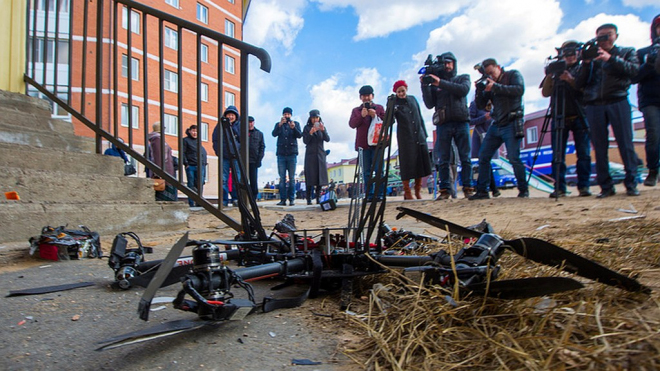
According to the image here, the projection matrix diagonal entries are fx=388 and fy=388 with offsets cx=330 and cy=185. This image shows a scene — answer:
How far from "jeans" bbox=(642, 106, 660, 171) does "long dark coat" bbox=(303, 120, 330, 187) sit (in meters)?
5.64

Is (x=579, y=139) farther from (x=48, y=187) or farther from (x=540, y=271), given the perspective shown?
(x=48, y=187)

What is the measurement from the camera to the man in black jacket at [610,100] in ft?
16.4

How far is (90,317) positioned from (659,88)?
658cm

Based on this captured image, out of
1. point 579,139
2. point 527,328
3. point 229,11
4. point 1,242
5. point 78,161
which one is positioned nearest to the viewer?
point 527,328

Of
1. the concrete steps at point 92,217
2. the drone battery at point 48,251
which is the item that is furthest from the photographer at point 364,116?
the drone battery at point 48,251

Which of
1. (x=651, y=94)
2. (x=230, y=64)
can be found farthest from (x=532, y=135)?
(x=651, y=94)

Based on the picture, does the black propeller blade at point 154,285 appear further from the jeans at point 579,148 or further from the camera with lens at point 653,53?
the camera with lens at point 653,53

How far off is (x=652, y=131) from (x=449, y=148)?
8.60 feet

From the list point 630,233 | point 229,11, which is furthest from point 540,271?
point 229,11

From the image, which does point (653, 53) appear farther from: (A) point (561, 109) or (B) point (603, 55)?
(A) point (561, 109)

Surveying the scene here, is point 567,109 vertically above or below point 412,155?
above

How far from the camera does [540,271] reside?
158 centimetres

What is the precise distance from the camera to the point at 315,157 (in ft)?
28.8

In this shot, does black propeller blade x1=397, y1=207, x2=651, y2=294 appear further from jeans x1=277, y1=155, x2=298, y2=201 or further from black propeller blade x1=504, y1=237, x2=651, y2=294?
jeans x1=277, y1=155, x2=298, y2=201
